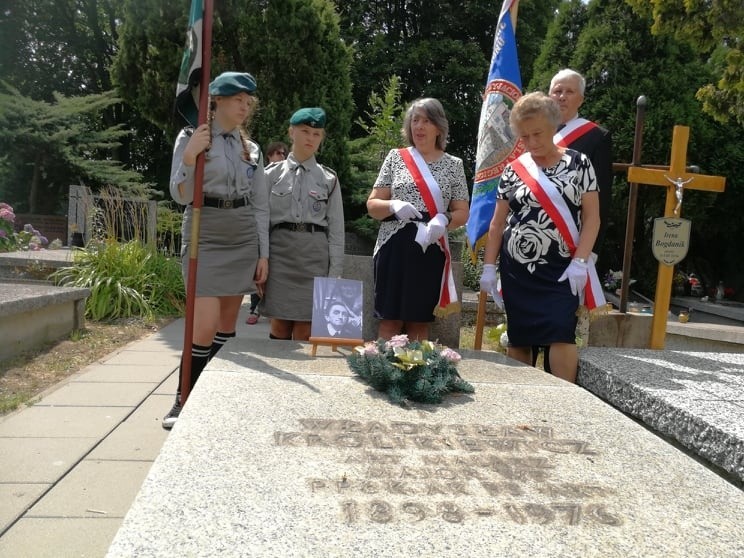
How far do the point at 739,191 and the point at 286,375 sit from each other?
11.9 metres

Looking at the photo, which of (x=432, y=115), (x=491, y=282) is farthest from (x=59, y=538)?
(x=432, y=115)

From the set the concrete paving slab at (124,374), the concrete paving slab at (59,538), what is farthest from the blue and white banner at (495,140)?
the concrete paving slab at (59,538)

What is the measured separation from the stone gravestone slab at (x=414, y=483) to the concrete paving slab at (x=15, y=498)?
75cm

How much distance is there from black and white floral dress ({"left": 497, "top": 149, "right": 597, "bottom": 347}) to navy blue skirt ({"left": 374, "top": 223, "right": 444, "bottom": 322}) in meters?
0.47

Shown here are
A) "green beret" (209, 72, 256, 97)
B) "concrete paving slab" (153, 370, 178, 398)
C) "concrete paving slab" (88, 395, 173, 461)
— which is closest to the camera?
"concrete paving slab" (88, 395, 173, 461)

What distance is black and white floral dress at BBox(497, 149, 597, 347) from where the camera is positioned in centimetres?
330

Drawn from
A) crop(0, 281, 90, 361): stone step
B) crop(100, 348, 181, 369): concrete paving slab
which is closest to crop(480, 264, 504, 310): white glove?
crop(100, 348, 181, 369): concrete paving slab

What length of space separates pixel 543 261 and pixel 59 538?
2473 mm

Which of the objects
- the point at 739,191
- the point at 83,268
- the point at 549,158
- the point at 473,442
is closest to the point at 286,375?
the point at 473,442

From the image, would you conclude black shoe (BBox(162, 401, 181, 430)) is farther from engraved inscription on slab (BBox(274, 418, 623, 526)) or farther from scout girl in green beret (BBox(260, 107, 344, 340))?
engraved inscription on slab (BBox(274, 418, 623, 526))

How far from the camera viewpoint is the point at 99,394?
13.3ft

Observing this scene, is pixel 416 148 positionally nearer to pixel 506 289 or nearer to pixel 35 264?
pixel 506 289

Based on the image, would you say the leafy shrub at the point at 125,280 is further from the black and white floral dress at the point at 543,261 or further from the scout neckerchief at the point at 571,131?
the scout neckerchief at the point at 571,131

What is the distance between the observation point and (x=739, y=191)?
477 inches
